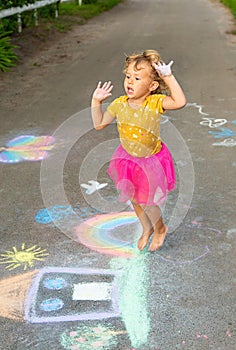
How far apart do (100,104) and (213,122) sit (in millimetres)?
3217

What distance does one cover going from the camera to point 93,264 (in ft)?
10.3

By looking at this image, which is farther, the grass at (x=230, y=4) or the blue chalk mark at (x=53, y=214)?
the grass at (x=230, y=4)

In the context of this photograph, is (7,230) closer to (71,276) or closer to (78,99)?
(71,276)

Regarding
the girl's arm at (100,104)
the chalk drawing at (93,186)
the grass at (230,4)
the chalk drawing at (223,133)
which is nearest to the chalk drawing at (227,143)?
the chalk drawing at (223,133)

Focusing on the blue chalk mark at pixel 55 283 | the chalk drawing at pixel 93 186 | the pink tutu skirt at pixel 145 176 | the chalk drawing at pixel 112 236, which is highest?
the pink tutu skirt at pixel 145 176

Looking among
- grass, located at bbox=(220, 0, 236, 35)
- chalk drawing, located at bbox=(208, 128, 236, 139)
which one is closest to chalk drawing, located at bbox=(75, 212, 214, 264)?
chalk drawing, located at bbox=(208, 128, 236, 139)

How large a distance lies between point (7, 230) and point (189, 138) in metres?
2.54

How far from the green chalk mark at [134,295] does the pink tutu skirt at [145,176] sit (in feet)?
1.25

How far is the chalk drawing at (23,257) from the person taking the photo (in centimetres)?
314

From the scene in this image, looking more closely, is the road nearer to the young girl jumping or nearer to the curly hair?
the young girl jumping

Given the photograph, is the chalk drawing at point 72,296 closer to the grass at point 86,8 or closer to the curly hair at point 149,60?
the curly hair at point 149,60

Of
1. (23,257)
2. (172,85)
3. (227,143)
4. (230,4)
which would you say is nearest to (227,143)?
(227,143)

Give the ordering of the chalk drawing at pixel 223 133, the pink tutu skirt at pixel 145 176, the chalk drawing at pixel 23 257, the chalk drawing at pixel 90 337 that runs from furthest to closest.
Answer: the chalk drawing at pixel 223 133 → the chalk drawing at pixel 23 257 → the pink tutu skirt at pixel 145 176 → the chalk drawing at pixel 90 337

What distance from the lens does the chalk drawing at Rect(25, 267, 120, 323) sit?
8.71ft
